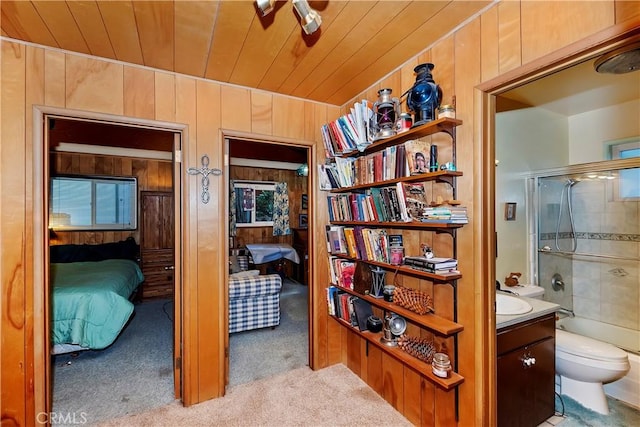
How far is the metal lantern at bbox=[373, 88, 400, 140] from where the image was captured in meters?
1.74

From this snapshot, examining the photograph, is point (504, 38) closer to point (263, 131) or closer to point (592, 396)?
point (263, 131)

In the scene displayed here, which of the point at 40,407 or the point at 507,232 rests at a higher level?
the point at 507,232

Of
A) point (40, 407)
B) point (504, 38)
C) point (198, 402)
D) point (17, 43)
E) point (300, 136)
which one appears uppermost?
point (17, 43)

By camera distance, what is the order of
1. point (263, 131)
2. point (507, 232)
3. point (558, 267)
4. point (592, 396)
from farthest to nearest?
point (558, 267) < point (507, 232) < point (263, 131) < point (592, 396)

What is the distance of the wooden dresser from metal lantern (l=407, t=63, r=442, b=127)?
4.12m

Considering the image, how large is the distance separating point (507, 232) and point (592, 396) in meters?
1.30

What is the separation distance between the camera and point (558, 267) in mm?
2898

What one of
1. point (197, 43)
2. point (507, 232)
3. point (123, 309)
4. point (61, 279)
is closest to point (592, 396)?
point (507, 232)

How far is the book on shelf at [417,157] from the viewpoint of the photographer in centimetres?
155

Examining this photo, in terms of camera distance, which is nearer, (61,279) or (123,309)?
(123,309)

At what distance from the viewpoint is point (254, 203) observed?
5488 millimetres

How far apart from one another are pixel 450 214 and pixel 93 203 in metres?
5.01

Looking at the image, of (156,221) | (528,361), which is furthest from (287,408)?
(156,221)

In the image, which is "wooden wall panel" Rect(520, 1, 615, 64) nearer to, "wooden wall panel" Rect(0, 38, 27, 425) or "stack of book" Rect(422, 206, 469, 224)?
"stack of book" Rect(422, 206, 469, 224)
